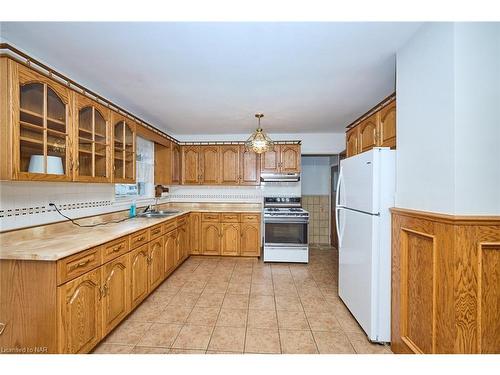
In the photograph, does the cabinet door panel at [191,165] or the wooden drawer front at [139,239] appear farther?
the cabinet door panel at [191,165]

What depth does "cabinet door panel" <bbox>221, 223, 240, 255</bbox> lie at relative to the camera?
13.6 ft

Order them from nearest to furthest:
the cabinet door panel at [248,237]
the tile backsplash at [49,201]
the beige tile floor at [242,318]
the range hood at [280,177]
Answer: the tile backsplash at [49,201]
the beige tile floor at [242,318]
the cabinet door panel at [248,237]
the range hood at [280,177]

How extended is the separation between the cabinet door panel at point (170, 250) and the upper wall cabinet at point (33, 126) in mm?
1553

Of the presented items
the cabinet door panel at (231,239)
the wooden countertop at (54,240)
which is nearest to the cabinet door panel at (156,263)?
the wooden countertop at (54,240)

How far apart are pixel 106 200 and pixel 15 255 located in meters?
1.53

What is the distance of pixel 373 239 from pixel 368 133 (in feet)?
3.95

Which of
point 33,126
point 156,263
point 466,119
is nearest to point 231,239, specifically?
point 156,263

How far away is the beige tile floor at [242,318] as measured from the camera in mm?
1877

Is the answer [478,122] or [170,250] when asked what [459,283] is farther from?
[170,250]

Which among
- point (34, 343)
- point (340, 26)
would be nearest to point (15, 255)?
point (34, 343)

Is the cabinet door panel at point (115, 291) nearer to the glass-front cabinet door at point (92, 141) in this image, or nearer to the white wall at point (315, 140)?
the glass-front cabinet door at point (92, 141)

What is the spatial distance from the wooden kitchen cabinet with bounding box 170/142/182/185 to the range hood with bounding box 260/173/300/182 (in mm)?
1567

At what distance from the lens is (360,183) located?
2064mm

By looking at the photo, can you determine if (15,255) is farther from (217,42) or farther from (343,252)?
(343,252)
